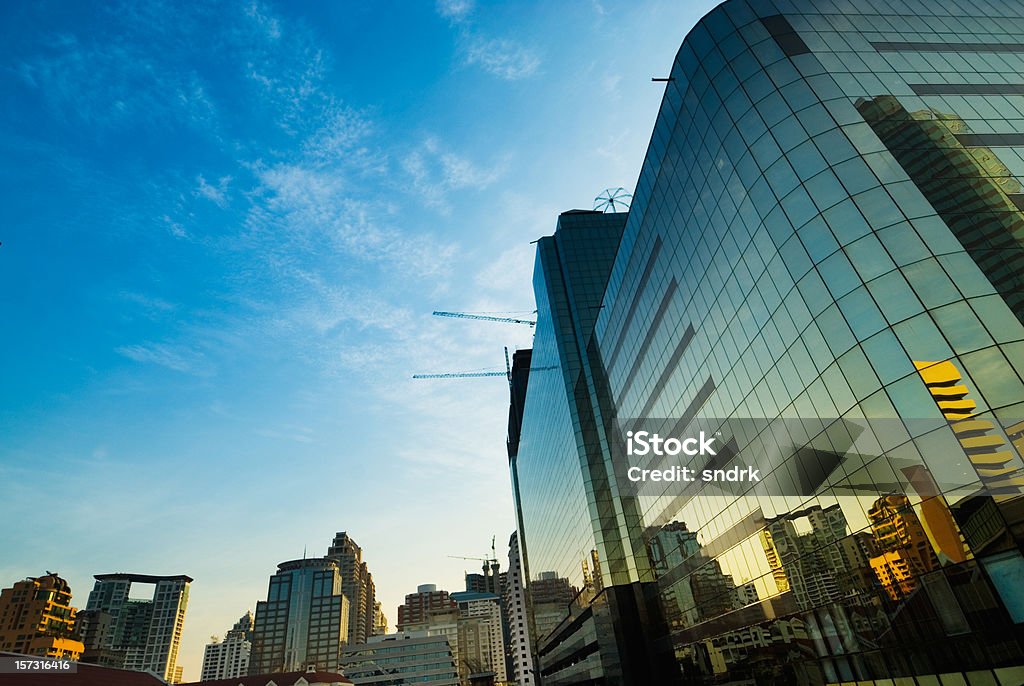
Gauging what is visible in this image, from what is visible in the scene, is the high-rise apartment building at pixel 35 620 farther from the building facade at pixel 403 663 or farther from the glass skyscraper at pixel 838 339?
the glass skyscraper at pixel 838 339

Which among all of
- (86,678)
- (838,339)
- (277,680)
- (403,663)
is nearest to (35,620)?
(277,680)

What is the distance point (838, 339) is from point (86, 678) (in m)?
75.5

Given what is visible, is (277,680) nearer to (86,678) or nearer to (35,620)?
(86,678)

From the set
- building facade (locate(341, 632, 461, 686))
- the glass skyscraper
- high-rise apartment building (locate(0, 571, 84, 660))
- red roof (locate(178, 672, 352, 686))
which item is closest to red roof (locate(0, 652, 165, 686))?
red roof (locate(178, 672, 352, 686))

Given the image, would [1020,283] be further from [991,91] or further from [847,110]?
[991,91]

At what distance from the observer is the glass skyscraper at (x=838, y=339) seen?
69.7ft

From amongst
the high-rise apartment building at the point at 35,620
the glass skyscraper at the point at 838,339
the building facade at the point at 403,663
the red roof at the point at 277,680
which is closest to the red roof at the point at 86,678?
the red roof at the point at 277,680

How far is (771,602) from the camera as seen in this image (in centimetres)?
3384

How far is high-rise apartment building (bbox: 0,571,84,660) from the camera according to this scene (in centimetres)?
13938

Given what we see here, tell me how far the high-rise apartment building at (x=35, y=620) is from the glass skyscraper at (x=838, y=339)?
6468 inches

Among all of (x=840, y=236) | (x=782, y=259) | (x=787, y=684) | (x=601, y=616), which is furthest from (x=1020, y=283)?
(x=601, y=616)

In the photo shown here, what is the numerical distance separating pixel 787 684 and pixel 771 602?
4388 millimetres

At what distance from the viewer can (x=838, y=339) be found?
86.0 feet

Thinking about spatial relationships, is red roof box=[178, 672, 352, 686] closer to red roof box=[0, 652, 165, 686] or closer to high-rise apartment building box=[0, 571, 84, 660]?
red roof box=[0, 652, 165, 686]
